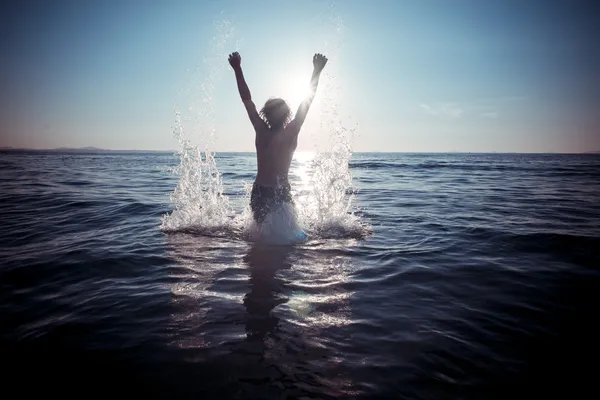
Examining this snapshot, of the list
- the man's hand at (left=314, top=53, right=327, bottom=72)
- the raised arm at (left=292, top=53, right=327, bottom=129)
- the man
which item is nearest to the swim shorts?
the man

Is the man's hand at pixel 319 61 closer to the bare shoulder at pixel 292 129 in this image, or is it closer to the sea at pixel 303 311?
the bare shoulder at pixel 292 129

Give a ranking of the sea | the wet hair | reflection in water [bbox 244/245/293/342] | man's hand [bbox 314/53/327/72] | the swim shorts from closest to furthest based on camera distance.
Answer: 1. the sea
2. reflection in water [bbox 244/245/293/342]
3. man's hand [bbox 314/53/327/72]
4. the wet hair
5. the swim shorts

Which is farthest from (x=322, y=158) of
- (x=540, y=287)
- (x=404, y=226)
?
(x=540, y=287)

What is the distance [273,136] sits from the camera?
199 inches

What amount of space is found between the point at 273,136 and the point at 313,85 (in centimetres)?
101

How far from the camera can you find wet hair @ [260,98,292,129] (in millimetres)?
4969

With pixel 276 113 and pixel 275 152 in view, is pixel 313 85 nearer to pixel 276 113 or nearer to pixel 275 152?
pixel 276 113

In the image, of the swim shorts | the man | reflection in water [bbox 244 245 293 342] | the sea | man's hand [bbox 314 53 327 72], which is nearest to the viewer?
the sea

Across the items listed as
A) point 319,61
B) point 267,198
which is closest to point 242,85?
point 319,61

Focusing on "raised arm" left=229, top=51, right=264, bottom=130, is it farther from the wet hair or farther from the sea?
the sea

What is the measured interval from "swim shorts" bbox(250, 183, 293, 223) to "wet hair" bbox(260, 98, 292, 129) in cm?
105

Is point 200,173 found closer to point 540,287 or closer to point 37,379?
point 37,379

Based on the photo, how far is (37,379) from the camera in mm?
2178

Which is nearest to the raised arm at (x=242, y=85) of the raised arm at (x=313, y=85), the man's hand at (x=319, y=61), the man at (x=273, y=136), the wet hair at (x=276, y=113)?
the man at (x=273, y=136)
